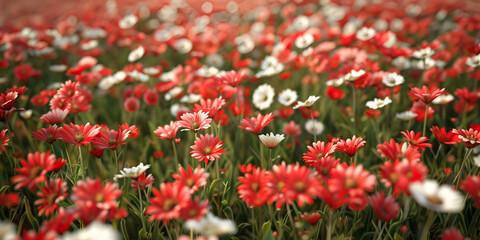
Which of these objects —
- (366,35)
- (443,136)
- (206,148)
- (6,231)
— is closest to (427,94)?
(443,136)

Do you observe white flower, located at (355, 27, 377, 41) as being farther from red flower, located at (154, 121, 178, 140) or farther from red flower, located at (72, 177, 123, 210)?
red flower, located at (72, 177, 123, 210)

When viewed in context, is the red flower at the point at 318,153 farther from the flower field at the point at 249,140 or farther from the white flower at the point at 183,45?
the white flower at the point at 183,45

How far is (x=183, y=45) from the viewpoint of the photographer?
292cm

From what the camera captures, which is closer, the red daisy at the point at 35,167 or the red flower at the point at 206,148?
the red daisy at the point at 35,167

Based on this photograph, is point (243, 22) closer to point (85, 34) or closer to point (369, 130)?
point (85, 34)

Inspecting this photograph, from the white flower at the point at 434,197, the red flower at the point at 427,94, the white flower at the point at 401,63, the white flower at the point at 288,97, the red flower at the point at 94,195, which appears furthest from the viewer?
the white flower at the point at 401,63

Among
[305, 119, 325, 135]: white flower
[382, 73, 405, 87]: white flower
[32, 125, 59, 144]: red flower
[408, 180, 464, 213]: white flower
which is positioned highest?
[408, 180, 464, 213]: white flower

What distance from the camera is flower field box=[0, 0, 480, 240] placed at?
90cm

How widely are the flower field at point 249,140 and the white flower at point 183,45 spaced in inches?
0.9

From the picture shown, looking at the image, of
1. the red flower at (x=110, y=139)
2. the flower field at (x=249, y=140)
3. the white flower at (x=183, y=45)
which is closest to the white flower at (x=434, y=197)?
the flower field at (x=249, y=140)

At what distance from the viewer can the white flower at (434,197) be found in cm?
74

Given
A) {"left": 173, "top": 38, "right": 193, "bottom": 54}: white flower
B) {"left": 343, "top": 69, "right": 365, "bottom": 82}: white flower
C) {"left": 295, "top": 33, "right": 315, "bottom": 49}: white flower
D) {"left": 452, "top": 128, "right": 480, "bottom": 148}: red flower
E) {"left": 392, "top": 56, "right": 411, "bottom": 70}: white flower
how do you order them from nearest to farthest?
{"left": 452, "top": 128, "right": 480, "bottom": 148}: red flower, {"left": 343, "top": 69, "right": 365, "bottom": 82}: white flower, {"left": 392, "top": 56, "right": 411, "bottom": 70}: white flower, {"left": 295, "top": 33, "right": 315, "bottom": 49}: white flower, {"left": 173, "top": 38, "right": 193, "bottom": 54}: white flower

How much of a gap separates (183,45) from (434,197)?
251 cm

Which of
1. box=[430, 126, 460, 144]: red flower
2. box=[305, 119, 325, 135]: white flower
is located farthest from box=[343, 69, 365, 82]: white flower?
box=[430, 126, 460, 144]: red flower
